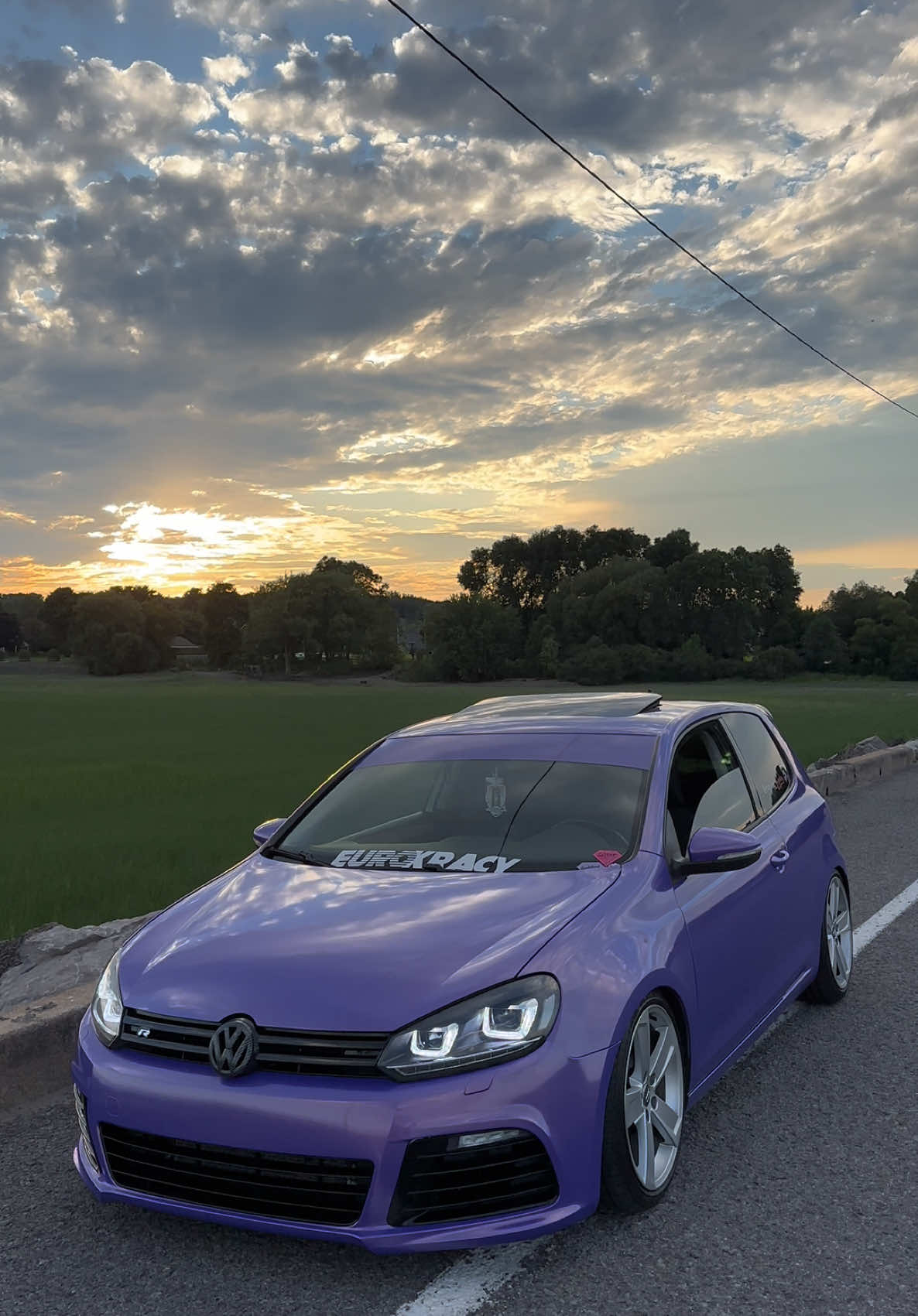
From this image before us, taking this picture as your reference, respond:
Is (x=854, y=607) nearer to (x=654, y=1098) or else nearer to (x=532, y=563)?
(x=532, y=563)

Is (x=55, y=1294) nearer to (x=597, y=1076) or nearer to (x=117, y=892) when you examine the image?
(x=597, y=1076)

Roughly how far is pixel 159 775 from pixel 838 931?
1633 centimetres

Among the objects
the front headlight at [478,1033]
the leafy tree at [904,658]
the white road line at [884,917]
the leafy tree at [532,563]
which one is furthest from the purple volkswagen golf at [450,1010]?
the leafy tree at [532,563]

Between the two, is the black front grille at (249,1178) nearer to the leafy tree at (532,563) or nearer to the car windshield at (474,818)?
the car windshield at (474,818)

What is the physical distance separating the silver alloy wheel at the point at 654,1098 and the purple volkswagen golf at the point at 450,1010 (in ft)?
0.04

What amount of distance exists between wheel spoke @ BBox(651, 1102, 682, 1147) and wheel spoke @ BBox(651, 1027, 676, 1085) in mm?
91

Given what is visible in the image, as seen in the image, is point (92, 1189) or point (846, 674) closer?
point (92, 1189)

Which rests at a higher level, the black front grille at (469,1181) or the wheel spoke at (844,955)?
the black front grille at (469,1181)

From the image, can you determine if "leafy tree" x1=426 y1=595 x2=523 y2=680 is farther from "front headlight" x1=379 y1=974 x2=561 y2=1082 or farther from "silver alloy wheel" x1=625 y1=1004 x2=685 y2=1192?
"front headlight" x1=379 y1=974 x2=561 y2=1082

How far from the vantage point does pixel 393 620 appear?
12612 centimetres

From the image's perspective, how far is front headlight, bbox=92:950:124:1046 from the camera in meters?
3.51

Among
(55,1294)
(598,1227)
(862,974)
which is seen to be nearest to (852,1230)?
(598,1227)

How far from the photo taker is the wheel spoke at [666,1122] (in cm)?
374

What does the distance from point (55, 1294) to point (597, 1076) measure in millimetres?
1595
